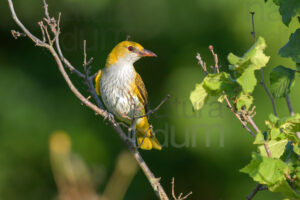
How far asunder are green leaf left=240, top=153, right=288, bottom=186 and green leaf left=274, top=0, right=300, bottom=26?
0.51 m

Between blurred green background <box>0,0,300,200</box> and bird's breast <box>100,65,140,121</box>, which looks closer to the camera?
bird's breast <box>100,65,140,121</box>

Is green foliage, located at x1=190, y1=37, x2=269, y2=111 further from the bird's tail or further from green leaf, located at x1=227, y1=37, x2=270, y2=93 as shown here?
the bird's tail

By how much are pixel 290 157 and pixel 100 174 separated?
0.65 meters

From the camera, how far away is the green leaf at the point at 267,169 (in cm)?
157

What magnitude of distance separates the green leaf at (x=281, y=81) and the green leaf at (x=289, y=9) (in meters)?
0.19

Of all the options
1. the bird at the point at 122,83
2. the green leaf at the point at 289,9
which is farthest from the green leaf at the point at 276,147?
the bird at the point at 122,83

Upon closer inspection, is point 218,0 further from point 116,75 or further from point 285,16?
point 285,16

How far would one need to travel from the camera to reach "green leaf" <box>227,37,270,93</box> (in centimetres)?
161

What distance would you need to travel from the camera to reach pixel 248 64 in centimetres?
169

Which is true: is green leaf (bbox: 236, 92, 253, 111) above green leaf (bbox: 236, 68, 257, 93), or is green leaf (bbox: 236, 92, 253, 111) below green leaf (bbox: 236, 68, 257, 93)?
below

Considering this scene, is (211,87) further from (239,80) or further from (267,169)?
(267,169)

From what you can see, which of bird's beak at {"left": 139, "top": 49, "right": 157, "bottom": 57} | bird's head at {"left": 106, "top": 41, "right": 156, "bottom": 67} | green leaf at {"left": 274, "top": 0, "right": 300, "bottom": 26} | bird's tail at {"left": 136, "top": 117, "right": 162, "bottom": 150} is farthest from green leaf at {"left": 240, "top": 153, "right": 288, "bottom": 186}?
bird's tail at {"left": 136, "top": 117, "right": 162, "bottom": 150}

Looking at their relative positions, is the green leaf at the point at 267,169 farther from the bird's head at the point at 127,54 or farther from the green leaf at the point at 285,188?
the bird's head at the point at 127,54

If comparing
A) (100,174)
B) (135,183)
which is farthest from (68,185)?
(135,183)
